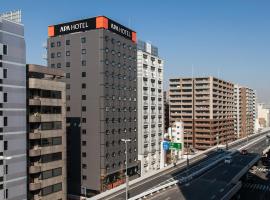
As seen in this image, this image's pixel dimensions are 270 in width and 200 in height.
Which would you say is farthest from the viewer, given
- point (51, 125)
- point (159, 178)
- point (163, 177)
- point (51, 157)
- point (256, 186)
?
point (256, 186)

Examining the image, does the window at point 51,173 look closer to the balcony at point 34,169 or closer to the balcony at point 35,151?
the balcony at point 34,169

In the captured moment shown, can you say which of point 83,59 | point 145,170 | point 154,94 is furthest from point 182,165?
point 83,59

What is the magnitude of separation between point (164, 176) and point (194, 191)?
58.9ft

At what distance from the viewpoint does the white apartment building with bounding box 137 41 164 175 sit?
389 feet

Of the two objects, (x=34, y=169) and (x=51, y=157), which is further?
(x=51, y=157)

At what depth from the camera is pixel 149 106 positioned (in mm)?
124375

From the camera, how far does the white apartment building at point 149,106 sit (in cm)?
11850

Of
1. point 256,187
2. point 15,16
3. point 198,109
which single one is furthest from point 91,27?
point 198,109

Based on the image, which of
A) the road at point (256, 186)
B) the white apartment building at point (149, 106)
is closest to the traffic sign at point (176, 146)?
the white apartment building at point (149, 106)

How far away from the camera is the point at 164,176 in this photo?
9331cm

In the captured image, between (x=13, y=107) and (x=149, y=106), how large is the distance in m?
71.2

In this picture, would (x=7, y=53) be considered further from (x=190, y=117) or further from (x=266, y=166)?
(x=190, y=117)

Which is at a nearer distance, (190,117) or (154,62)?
(154,62)

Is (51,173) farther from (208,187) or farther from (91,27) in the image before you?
(91,27)
